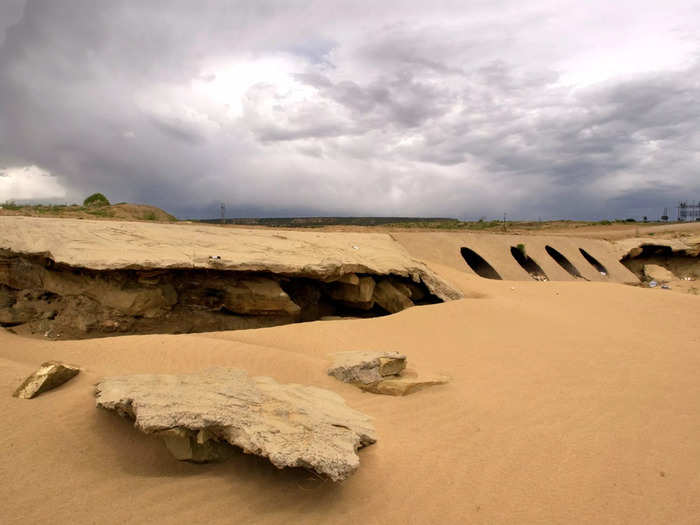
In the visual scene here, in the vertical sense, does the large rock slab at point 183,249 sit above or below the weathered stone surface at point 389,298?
above

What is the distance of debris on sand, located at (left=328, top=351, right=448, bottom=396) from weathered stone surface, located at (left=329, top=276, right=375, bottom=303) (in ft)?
11.3

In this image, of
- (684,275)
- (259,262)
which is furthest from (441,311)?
(684,275)

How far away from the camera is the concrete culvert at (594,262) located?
18688 mm

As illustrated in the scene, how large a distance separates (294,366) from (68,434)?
7.81 feet

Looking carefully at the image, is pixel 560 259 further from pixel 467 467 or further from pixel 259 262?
Result: pixel 467 467

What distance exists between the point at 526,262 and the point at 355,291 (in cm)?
1103

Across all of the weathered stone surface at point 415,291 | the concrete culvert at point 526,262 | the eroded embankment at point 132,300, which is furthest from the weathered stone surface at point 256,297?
the concrete culvert at point 526,262

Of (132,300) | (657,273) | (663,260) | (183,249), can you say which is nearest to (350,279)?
(183,249)

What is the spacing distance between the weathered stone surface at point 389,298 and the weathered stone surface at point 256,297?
7.51 feet

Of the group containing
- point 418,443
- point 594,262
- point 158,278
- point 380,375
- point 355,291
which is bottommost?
point 418,443

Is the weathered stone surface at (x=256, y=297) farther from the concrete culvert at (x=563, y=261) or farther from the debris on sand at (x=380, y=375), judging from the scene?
the concrete culvert at (x=563, y=261)

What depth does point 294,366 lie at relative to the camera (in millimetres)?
4887

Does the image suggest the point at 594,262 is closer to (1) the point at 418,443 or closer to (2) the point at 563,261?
(2) the point at 563,261

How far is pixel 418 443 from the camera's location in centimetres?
352
